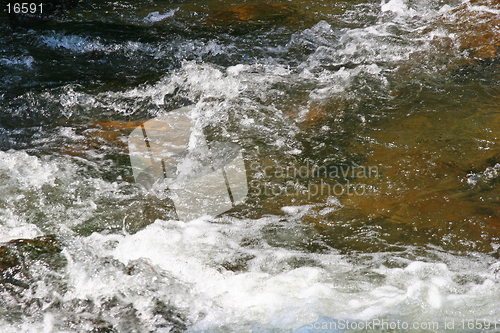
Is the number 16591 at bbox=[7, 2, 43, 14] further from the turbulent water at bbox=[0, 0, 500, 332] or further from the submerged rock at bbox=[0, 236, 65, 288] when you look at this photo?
the submerged rock at bbox=[0, 236, 65, 288]

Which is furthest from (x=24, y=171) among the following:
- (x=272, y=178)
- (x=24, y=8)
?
(x=24, y=8)

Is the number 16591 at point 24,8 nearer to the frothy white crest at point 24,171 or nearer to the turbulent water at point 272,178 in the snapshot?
the turbulent water at point 272,178

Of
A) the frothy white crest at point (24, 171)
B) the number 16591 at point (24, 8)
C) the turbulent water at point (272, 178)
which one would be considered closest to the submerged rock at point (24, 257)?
the turbulent water at point (272, 178)

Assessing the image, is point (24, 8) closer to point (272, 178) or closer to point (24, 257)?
point (24, 257)

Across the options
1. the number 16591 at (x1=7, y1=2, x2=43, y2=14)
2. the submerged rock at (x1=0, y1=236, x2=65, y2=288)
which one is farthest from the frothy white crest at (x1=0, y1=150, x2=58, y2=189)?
the number 16591 at (x1=7, y1=2, x2=43, y2=14)

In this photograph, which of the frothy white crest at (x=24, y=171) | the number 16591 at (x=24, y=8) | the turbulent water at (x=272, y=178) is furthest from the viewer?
the number 16591 at (x=24, y=8)

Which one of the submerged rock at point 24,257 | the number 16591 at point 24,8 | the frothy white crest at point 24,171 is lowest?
the submerged rock at point 24,257

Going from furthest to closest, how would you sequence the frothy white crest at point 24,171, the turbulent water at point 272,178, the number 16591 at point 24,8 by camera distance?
the number 16591 at point 24,8, the frothy white crest at point 24,171, the turbulent water at point 272,178

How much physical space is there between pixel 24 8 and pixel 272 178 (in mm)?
5366

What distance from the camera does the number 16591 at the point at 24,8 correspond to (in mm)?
5984

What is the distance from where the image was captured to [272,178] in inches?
122

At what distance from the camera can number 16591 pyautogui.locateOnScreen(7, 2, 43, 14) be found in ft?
19.6

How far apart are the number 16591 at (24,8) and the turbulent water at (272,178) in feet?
3.14

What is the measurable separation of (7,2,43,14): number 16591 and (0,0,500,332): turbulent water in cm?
96
